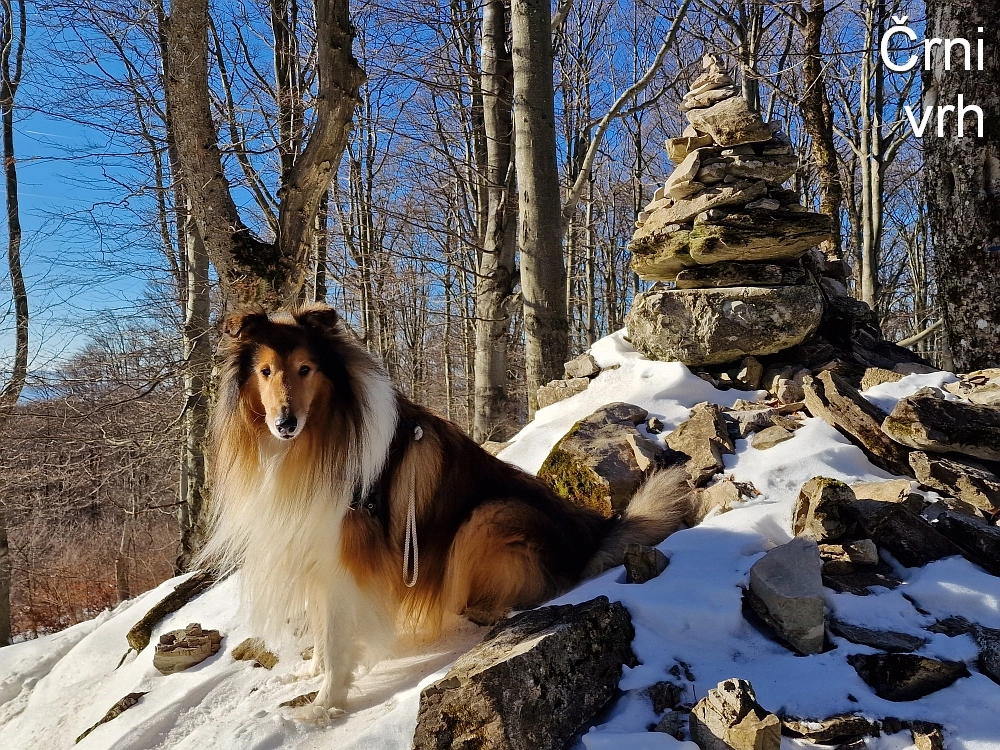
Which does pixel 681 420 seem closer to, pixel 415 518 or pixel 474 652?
pixel 415 518

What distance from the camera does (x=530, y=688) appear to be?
2.16 m

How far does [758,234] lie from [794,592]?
3.49 meters

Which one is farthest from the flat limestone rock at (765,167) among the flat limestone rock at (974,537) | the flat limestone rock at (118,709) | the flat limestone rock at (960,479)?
the flat limestone rock at (118,709)

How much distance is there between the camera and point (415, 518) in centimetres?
307

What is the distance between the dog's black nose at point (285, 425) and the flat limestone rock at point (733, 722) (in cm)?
184

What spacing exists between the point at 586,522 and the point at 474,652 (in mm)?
1111

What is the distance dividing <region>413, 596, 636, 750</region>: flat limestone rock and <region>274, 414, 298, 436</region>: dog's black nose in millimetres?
1154

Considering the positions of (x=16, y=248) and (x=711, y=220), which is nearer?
(x=711, y=220)

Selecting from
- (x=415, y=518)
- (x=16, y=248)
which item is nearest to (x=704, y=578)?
(x=415, y=518)

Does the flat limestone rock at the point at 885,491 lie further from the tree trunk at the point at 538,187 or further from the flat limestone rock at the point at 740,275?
the tree trunk at the point at 538,187

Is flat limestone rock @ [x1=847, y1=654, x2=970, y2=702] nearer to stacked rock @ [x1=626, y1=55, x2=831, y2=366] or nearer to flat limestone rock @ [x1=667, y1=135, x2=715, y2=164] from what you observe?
stacked rock @ [x1=626, y1=55, x2=831, y2=366]

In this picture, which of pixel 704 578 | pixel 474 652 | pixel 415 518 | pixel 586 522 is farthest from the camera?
pixel 586 522

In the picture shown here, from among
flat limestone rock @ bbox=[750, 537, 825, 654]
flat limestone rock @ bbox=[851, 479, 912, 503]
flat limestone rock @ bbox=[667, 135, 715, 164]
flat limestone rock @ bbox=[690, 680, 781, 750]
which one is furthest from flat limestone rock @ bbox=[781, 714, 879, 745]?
flat limestone rock @ bbox=[667, 135, 715, 164]

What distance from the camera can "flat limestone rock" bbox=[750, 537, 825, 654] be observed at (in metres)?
2.35
